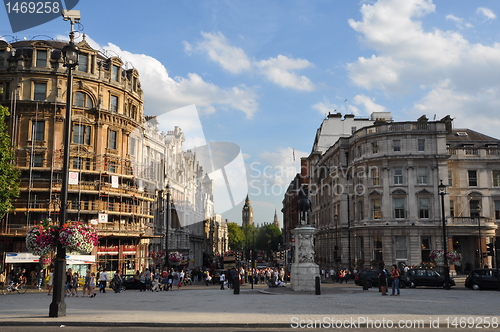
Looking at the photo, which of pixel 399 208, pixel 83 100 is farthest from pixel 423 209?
pixel 83 100

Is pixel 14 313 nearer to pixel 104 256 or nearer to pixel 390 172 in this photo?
pixel 104 256

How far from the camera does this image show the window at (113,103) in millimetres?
47244

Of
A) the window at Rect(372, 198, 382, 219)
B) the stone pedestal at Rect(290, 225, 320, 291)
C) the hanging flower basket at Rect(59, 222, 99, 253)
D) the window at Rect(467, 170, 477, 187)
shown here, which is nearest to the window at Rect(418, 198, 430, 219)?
the window at Rect(372, 198, 382, 219)

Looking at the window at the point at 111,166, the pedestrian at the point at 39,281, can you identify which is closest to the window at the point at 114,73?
the window at the point at 111,166

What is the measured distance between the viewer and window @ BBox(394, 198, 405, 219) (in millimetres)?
51406

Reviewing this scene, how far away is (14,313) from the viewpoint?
57.1 feet

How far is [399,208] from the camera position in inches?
2026

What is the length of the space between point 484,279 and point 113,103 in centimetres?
3831

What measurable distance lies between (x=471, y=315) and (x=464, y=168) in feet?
145

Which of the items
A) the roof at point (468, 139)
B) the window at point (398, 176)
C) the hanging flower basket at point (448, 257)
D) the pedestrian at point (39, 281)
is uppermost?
the roof at point (468, 139)

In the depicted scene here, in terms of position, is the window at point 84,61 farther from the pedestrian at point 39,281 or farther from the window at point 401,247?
the window at point 401,247

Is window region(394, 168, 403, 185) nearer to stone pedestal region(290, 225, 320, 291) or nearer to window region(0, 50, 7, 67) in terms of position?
stone pedestal region(290, 225, 320, 291)

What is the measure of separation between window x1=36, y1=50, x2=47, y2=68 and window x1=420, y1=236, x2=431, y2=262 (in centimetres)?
4439

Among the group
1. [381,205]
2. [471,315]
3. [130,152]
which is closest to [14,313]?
[471,315]
